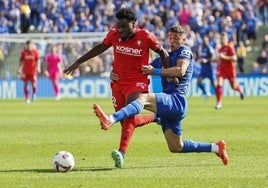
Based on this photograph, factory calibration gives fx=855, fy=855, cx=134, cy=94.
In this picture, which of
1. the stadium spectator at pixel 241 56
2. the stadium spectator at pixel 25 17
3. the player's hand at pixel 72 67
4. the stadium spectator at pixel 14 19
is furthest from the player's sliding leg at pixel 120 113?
the stadium spectator at pixel 25 17

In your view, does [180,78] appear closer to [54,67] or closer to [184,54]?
[184,54]

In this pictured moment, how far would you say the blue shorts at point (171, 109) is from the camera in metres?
12.4

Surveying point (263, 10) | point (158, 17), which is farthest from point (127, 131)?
point (263, 10)

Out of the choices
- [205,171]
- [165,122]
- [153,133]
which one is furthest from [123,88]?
[153,133]

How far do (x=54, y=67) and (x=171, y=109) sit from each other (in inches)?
981

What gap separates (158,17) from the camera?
42.2 metres

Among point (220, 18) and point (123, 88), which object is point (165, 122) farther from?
point (220, 18)

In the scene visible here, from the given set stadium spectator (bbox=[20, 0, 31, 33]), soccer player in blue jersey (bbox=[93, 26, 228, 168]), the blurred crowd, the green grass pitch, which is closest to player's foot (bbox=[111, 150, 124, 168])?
soccer player in blue jersey (bbox=[93, 26, 228, 168])

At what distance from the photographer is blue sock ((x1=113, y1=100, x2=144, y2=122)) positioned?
1168 centimetres

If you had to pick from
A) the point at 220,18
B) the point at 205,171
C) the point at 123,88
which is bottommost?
the point at 205,171

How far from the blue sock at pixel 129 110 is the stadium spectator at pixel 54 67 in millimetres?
24608

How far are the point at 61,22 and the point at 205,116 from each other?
64.1 ft

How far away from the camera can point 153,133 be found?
761 inches

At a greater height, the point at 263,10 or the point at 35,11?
the point at 35,11
